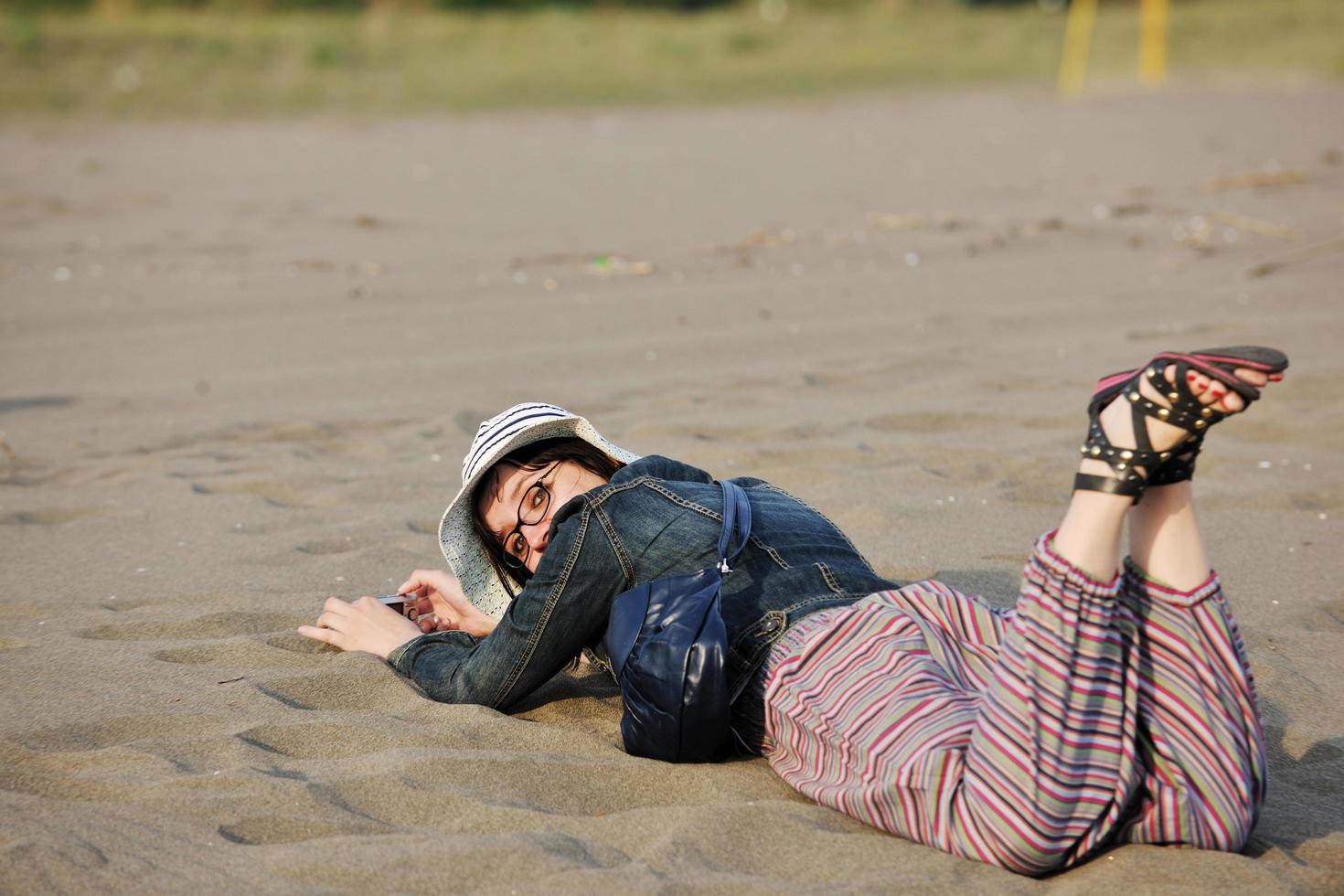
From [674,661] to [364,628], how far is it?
98cm

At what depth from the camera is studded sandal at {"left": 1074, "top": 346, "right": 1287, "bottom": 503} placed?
79.8 inches

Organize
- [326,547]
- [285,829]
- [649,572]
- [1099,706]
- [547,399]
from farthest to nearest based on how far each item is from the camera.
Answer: [547,399] → [326,547] → [649,572] → [285,829] → [1099,706]

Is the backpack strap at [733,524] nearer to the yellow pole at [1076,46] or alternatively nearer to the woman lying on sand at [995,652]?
the woman lying on sand at [995,652]

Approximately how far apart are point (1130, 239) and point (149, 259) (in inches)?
224

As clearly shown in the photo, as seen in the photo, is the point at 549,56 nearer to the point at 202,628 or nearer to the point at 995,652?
the point at 202,628

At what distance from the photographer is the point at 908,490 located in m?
4.32

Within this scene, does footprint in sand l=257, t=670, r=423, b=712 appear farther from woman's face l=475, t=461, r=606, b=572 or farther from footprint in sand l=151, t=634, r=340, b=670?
woman's face l=475, t=461, r=606, b=572

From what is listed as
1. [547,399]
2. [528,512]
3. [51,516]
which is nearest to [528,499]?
[528,512]

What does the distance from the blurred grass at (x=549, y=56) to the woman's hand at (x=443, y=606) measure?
13.3 m

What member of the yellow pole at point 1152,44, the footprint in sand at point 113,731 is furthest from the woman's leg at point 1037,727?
the yellow pole at point 1152,44

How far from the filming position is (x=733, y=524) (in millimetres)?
2711

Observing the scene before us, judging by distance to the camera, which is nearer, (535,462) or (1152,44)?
(535,462)

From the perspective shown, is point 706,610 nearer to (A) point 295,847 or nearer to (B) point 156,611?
(A) point 295,847

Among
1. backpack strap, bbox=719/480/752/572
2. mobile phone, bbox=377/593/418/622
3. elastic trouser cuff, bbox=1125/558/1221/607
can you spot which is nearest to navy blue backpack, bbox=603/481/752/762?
backpack strap, bbox=719/480/752/572
